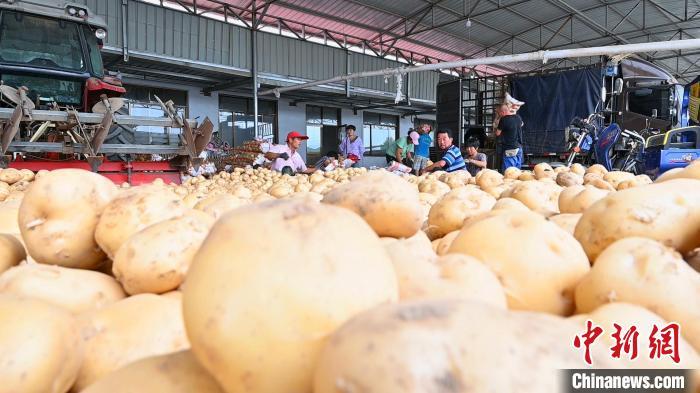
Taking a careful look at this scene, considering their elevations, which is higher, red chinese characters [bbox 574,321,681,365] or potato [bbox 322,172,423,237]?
potato [bbox 322,172,423,237]

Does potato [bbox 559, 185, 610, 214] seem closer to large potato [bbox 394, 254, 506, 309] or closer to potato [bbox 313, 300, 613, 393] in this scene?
large potato [bbox 394, 254, 506, 309]

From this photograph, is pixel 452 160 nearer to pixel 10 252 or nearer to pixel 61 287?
pixel 10 252

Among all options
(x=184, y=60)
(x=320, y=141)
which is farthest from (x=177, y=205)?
(x=320, y=141)

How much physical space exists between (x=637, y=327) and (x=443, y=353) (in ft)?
1.54

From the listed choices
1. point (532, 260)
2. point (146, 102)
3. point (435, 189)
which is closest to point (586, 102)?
point (435, 189)

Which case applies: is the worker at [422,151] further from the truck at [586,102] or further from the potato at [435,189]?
the potato at [435,189]

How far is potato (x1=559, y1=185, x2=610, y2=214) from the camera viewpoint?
1.90 metres

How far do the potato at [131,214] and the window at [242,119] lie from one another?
14402mm

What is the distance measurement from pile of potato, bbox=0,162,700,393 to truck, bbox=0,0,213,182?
5.32 metres

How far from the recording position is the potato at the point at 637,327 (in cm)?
73

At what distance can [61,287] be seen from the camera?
1.17 metres

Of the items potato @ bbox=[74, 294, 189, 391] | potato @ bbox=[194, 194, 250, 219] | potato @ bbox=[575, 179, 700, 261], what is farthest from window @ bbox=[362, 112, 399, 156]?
potato @ bbox=[74, 294, 189, 391]

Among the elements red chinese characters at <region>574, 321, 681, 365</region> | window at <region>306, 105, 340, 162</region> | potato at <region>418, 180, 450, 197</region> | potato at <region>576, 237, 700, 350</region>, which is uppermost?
window at <region>306, 105, 340, 162</region>

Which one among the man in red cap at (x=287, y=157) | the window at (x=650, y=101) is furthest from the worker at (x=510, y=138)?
the window at (x=650, y=101)
